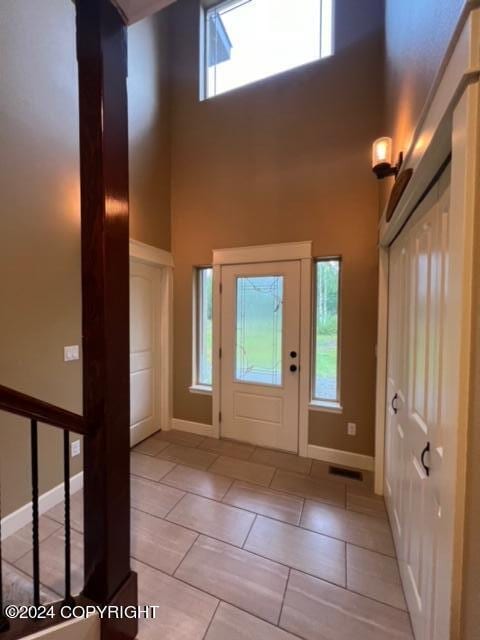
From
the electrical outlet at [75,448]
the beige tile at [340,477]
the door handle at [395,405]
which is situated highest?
the door handle at [395,405]

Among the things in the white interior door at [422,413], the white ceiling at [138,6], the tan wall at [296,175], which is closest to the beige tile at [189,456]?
the tan wall at [296,175]

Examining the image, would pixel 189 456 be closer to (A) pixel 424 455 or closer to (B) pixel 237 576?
(B) pixel 237 576

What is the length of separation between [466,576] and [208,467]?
2.25 meters

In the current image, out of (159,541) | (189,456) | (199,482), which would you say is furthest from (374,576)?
(189,456)

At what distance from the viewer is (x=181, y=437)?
125 inches

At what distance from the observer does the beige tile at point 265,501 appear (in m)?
2.00

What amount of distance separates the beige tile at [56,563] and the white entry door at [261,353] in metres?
1.69

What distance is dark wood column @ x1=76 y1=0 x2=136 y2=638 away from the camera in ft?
3.42

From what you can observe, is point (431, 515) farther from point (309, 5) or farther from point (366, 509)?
point (309, 5)

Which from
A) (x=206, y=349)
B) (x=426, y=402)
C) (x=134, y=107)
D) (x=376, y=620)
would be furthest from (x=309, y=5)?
(x=376, y=620)

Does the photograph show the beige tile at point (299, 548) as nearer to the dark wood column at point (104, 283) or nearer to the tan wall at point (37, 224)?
the dark wood column at point (104, 283)

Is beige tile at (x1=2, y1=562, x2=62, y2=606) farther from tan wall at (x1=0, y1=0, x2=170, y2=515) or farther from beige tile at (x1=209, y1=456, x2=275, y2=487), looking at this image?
beige tile at (x1=209, y1=456, x2=275, y2=487)

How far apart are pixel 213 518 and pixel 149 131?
371 centimetres

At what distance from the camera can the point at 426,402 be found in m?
1.13
